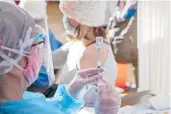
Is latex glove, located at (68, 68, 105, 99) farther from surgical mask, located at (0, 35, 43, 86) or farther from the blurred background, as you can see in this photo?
the blurred background

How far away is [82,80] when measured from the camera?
1.20 metres

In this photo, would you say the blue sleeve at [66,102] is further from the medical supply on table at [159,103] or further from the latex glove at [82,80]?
the medical supply on table at [159,103]

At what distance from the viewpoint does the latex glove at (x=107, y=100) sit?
3.68ft

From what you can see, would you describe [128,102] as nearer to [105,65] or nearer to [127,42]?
[105,65]

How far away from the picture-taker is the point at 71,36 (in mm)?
1720

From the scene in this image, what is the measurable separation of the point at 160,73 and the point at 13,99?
119 centimetres

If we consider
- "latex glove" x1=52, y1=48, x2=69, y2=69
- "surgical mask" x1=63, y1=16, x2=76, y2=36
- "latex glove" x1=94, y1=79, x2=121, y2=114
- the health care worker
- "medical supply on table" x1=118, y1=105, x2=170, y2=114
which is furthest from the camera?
"latex glove" x1=52, y1=48, x2=69, y2=69

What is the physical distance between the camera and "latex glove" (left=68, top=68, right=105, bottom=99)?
118cm

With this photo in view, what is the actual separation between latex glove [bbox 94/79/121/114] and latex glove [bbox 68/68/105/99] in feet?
0.14

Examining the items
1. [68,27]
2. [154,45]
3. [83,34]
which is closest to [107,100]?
[83,34]

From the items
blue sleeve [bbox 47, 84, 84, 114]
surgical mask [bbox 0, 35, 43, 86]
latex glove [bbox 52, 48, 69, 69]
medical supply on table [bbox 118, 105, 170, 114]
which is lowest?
medical supply on table [bbox 118, 105, 170, 114]

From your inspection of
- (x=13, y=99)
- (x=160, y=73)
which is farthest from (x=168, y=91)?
(x=13, y=99)

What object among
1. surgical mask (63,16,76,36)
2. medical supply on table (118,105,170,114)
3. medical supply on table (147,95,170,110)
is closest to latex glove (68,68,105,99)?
medical supply on table (118,105,170,114)

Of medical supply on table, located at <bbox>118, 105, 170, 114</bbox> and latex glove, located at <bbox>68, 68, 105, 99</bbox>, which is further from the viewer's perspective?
medical supply on table, located at <bbox>118, 105, 170, 114</bbox>
